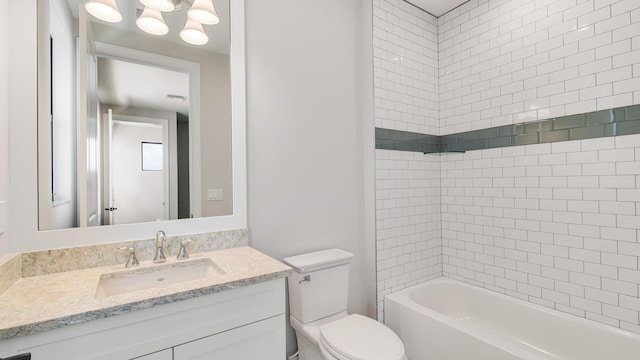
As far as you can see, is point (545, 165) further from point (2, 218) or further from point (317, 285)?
point (2, 218)

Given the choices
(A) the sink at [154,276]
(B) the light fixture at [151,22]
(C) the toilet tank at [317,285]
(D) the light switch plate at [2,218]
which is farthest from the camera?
(C) the toilet tank at [317,285]

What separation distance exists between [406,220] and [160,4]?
2.11 metres

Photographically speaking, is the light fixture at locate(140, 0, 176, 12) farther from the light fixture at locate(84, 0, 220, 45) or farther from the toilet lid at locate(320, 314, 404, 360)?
the toilet lid at locate(320, 314, 404, 360)

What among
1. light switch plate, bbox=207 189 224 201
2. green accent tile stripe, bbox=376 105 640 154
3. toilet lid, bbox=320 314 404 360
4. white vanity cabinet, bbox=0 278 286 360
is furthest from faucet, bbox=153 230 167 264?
green accent tile stripe, bbox=376 105 640 154

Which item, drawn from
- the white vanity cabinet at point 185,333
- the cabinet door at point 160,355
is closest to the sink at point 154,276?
the white vanity cabinet at point 185,333

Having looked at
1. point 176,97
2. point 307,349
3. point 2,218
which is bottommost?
point 307,349

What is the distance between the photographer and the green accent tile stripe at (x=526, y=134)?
5.41ft

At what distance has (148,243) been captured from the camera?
1.41m

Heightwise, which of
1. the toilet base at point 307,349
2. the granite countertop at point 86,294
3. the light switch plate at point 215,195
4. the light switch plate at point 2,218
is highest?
the light switch plate at point 215,195

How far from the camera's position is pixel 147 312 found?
37.8 inches

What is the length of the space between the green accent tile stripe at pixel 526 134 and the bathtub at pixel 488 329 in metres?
1.13

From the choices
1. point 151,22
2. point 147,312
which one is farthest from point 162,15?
point 147,312

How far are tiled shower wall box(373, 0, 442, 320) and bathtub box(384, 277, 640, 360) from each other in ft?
0.59

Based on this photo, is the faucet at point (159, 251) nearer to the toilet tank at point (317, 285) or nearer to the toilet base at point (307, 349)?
the toilet tank at point (317, 285)
